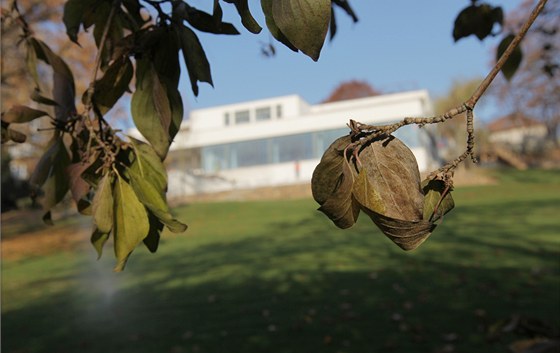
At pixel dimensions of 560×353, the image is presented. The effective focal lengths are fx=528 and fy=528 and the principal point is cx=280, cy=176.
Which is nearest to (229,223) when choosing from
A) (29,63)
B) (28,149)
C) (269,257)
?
(28,149)

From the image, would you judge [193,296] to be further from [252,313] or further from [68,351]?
[68,351]

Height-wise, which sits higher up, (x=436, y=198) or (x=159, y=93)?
(x=159, y=93)

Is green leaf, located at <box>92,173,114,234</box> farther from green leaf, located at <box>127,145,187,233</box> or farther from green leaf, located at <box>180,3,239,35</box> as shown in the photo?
green leaf, located at <box>180,3,239,35</box>

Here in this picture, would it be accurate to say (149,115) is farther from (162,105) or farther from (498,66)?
(498,66)

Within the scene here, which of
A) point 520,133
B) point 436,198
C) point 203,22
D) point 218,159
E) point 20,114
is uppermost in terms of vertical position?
point 203,22

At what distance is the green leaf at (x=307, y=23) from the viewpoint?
428 millimetres

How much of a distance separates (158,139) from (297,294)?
5.12 meters

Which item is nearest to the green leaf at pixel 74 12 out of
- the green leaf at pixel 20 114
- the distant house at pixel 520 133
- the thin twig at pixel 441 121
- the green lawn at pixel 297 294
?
the green leaf at pixel 20 114

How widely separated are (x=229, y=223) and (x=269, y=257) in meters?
6.81

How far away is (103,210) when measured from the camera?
0.66 metres

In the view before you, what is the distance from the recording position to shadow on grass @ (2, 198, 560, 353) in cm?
413

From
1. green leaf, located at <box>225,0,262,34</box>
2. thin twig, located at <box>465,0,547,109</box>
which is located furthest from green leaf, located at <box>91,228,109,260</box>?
thin twig, located at <box>465,0,547,109</box>

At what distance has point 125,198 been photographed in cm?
69

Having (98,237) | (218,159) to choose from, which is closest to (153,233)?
(98,237)
